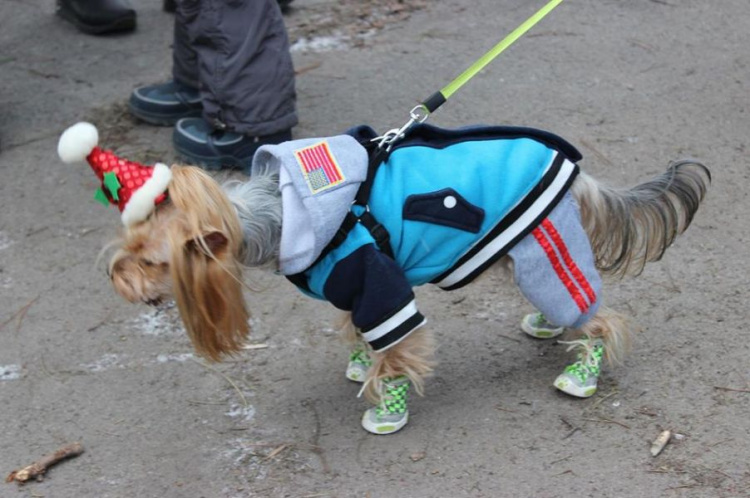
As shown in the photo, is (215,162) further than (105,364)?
Yes

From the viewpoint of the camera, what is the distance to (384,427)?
332cm

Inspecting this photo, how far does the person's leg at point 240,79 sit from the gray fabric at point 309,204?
176 centimetres

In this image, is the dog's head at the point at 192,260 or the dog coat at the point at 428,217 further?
the dog coat at the point at 428,217

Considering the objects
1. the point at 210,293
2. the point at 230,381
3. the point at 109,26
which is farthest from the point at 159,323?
the point at 109,26

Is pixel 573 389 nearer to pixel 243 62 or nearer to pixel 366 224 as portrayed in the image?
pixel 366 224

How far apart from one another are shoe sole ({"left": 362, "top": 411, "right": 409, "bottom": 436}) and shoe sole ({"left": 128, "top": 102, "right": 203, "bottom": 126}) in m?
2.57

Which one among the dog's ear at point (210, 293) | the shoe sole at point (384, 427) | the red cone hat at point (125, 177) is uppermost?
the red cone hat at point (125, 177)

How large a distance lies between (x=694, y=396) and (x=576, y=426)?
42cm

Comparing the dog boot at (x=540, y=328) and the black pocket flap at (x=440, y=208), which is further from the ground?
the black pocket flap at (x=440, y=208)

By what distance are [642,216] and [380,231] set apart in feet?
3.10

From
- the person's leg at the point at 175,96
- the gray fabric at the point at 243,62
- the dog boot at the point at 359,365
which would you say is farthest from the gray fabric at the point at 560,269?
the person's leg at the point at 175,96

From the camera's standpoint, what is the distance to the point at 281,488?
3.12 meters

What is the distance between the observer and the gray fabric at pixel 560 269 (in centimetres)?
311

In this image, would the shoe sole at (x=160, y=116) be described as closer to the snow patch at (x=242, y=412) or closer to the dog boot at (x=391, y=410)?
the snow patch at (x=242, y=412)
